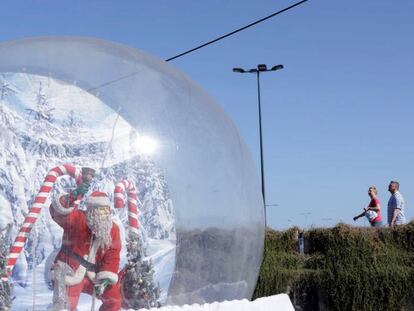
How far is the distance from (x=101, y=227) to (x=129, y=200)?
0.54ft

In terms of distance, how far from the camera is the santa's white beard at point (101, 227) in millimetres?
3141

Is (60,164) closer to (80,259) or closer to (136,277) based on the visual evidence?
(80,259)

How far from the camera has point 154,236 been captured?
10.6 ft

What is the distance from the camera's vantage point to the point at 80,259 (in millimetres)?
3127

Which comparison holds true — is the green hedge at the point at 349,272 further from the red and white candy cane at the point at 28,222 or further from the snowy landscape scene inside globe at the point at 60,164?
the red and white candy cane at the point at 28,222

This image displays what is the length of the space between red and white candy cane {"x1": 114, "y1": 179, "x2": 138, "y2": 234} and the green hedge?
4.99 metres

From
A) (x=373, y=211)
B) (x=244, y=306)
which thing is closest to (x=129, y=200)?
(x=244, y=306)

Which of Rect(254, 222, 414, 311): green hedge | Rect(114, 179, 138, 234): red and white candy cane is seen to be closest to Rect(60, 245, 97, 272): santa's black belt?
Rect(114, 179, 138, 234): red and white candy cane

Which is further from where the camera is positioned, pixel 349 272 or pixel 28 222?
pixel 349 272

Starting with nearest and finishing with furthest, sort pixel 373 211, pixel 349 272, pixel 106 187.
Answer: pixel 106 187
pixel 349 272
pixel 373 211

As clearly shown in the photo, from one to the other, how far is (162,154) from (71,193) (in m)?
0.47

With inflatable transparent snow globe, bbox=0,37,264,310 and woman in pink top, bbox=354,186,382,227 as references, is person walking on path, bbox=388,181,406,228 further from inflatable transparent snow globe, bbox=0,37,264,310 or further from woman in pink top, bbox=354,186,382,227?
inflatable transparent snow globe, bbox=0,37,264,310

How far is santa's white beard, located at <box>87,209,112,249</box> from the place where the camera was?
3141 millimetres

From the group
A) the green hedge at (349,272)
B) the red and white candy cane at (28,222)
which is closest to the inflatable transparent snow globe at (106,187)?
the red and white candy cane at (28,222)
